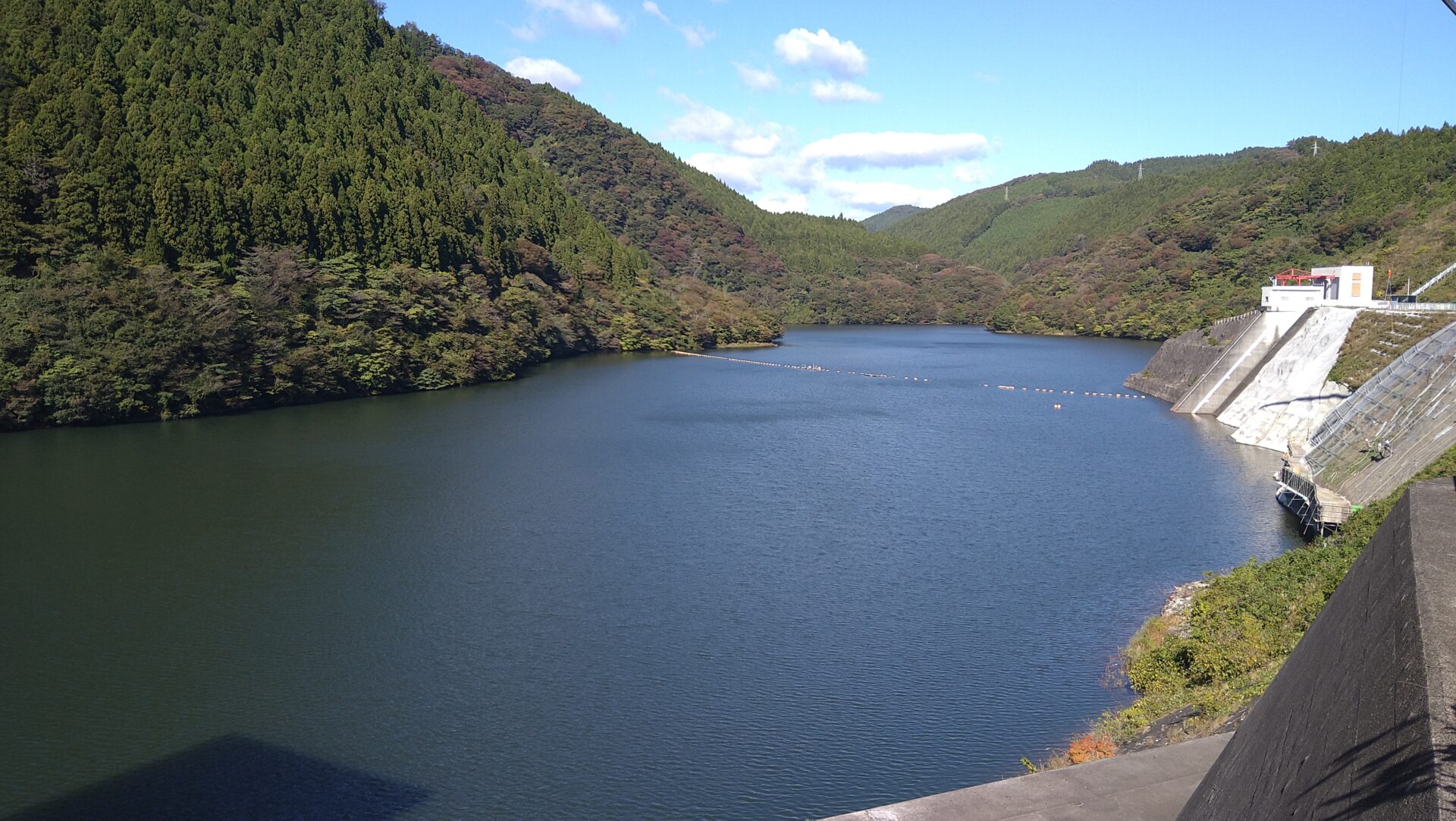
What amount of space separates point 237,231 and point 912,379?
117 feet

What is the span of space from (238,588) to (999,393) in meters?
38.6

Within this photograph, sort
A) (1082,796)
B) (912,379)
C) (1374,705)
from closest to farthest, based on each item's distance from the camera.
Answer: (1374,705) → (1082,796) → (912,379)

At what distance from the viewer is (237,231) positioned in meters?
43.4

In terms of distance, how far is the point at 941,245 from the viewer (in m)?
182

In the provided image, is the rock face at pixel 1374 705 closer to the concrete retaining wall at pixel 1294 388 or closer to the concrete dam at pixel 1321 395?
the concrete dam at pixel 1321 395

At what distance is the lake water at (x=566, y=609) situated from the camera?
1262cm

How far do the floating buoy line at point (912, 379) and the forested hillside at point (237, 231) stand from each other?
7.50 metres

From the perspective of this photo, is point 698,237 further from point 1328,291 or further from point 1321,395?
point 1321,395

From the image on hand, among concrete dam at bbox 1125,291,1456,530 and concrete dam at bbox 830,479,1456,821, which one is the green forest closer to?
concrete dam at bbox 1125,291,1456,530

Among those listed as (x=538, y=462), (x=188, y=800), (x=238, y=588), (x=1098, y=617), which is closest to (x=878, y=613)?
(x=1098, y=617)

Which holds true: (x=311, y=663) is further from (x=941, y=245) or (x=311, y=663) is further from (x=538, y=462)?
(x=941, y=245)

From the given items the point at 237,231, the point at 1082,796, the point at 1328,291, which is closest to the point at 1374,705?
the point at 1082,796

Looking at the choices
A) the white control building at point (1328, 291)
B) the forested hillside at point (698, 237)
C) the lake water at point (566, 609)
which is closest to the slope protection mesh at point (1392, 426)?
the lake water at point (566, 609)

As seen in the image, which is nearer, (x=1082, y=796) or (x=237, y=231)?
(x=1082, y=796)
